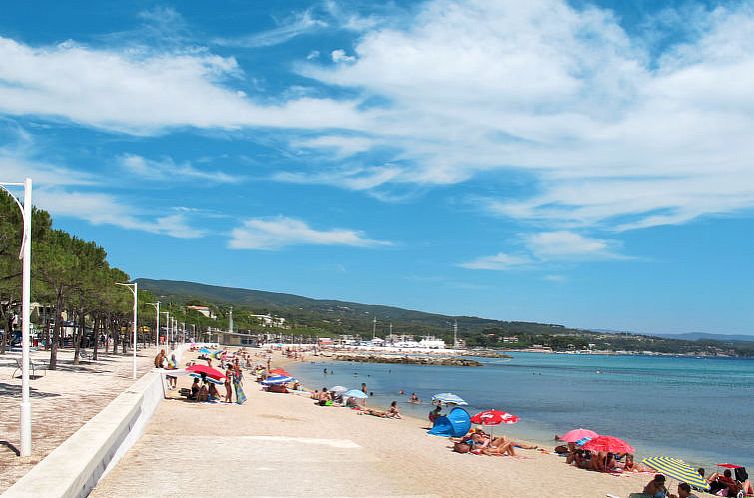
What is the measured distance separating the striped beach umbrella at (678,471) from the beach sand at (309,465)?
3.14 feet

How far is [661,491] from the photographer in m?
14.8

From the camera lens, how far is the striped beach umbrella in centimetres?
1616

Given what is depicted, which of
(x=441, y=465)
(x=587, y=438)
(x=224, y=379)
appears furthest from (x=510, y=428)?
(x=441, y=465)

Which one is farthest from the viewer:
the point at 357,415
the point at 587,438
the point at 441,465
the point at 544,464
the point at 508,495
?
the point at 357,415

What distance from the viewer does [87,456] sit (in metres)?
9.73

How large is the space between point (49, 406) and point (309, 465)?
746 cm

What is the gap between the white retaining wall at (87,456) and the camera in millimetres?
7922

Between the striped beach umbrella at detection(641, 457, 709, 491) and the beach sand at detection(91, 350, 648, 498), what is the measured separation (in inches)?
37.7

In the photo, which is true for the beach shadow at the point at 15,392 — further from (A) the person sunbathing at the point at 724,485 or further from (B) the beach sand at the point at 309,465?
(A) the person sunbathing at the point at 724,485

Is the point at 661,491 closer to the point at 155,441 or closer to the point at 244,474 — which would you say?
the point at 244,474

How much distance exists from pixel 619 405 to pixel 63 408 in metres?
44.4

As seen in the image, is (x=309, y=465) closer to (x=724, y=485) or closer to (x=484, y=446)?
(x=484, y=446)

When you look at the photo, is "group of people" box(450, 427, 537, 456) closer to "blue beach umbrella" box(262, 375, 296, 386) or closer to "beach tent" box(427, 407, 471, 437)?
"beach tent" box(427, 407, 471, 437)

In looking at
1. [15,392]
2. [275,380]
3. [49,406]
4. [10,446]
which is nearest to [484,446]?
[49,406]
